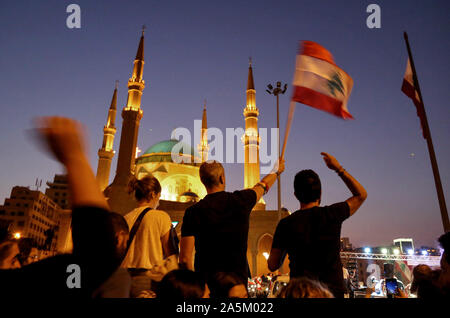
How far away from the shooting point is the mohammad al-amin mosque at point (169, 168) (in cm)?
2755

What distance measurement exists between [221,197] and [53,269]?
1.82 m

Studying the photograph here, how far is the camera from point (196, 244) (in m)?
2.94

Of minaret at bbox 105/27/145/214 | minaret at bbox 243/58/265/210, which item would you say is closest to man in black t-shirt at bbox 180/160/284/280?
minaret at bbox 105/27/145/214

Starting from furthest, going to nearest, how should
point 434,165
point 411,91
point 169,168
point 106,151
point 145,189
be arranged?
1. point 169,168
2. point 106,151
3. point 411,91
4. point 434,165
5. point 145,189

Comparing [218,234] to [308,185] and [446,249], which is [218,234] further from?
[446,249]

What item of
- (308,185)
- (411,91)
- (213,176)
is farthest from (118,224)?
(411,91)

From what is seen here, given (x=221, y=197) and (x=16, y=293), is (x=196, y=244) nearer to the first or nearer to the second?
(x=221, y=197)

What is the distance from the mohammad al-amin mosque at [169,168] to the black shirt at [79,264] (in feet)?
72.6

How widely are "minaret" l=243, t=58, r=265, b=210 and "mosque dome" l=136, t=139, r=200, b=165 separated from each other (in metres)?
16.4

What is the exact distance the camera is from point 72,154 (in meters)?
1.33

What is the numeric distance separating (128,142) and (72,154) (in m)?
30.2

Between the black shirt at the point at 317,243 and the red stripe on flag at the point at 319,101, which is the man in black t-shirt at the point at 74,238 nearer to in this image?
the black shirt at the point at 317,243

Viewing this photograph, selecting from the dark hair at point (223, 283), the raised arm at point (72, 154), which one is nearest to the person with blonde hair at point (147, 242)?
the dark hair at point (223, 283)

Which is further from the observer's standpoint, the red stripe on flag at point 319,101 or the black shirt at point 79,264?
the red stripe on flag at point 319,101
